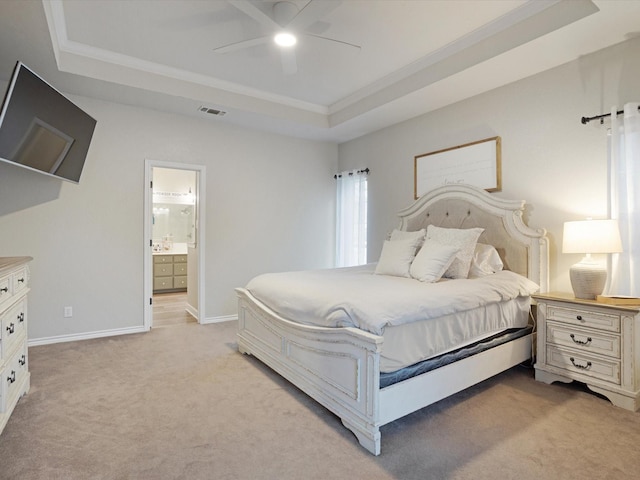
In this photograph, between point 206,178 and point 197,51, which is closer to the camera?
point 197,51

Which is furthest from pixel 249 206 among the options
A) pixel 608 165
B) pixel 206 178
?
pixel 608 165

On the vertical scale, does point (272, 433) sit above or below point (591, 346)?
below

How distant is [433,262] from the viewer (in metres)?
2.91

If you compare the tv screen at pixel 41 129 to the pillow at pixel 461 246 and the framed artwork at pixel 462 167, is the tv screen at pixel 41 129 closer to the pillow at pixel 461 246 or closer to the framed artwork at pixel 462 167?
the pillow at pixel 461 246

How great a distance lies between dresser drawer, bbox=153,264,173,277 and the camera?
22.6 ft

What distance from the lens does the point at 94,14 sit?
271 cm

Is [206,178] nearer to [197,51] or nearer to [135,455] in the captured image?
[197,51]

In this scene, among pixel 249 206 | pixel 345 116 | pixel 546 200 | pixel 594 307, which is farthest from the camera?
pixel 249 206

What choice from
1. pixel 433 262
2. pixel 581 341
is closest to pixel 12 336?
pixel 433 262

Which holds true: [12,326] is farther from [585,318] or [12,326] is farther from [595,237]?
[595,237]

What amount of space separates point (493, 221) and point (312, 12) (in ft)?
8.02

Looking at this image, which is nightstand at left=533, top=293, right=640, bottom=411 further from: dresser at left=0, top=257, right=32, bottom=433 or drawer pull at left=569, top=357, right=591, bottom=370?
dresser at left=0, top=257, right=32, bottom=433

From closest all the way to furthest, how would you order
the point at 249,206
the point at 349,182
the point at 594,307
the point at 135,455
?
the point at 135,455, the point at 594,307, the point at 249,206, the point at 349,182

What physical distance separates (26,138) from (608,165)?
4543mm
